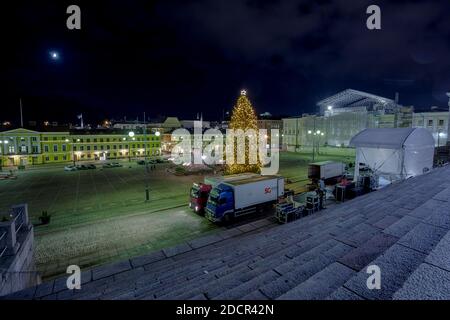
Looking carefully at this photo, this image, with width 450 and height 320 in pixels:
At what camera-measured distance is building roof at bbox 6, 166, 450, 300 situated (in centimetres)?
361

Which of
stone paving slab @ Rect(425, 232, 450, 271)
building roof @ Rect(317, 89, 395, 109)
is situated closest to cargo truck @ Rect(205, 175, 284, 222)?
stone paving slab @ Rect(425, 232, 450, 271)

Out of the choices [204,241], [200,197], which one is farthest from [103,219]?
[204,241]

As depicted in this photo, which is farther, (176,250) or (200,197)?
(200,197)

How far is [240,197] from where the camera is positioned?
1748cm

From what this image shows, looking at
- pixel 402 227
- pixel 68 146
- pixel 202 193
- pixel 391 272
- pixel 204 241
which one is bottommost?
pixel 204 241

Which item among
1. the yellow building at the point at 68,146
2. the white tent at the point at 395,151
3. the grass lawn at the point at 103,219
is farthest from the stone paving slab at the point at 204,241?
the yellow building at the point at 68,146

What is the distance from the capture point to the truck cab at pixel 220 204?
16.6 m

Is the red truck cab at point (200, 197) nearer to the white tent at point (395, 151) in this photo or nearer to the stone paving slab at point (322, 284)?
the stone paving slab at point (322, 284)

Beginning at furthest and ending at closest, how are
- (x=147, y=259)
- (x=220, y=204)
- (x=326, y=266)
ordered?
1. (x=220, y=204)
2. (x=147, y=259)
3. (x=326, y=266)

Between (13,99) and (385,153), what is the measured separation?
615 ft

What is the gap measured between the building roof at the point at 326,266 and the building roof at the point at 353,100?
63.8 metres

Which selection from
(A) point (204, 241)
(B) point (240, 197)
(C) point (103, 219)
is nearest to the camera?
(A) point (204, 241)

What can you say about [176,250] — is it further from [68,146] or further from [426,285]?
[68,146]

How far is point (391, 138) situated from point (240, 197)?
1804 cm
